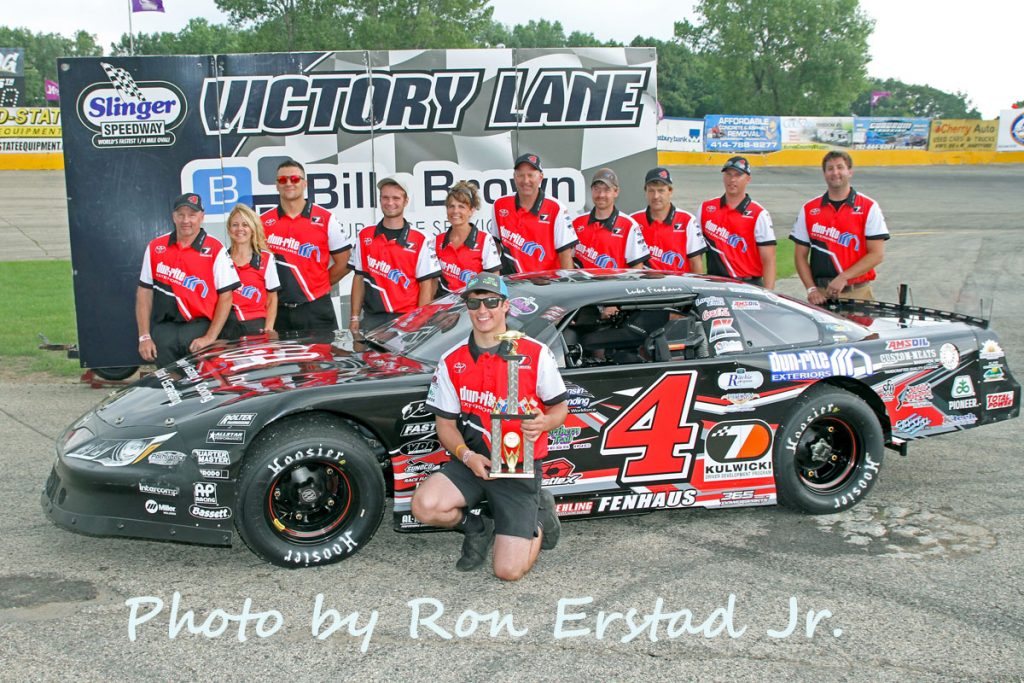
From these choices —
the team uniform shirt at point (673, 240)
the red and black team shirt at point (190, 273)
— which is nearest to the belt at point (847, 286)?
the team uniform shirt at point (673, 240)

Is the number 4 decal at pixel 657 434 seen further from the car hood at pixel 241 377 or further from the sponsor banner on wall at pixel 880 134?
the sponsor banner on wall at pixel 880 134

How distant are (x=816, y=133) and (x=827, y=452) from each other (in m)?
36.3

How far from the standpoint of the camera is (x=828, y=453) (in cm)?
553

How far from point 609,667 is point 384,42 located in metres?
49.5

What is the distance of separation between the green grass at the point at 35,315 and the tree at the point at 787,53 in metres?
53.4

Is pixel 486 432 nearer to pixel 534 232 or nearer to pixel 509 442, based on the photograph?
pixel 509 442

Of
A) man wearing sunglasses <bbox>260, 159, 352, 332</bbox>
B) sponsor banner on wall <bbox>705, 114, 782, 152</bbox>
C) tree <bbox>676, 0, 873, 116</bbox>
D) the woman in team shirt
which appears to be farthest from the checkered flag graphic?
tree <bbox>676, 0, 873, 116</bbox>

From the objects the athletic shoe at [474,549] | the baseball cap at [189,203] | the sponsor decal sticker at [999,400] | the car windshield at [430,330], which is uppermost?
the baseball cap at [189,203]

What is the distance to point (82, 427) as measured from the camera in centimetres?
489

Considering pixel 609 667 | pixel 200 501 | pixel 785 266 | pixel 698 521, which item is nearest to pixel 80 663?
pixel 200 501

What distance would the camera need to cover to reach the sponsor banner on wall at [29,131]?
32906mm

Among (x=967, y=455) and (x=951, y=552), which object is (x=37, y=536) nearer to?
(x=951, y=552)

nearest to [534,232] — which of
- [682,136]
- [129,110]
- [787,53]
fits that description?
[129,110]

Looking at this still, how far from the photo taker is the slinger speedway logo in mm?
7953
